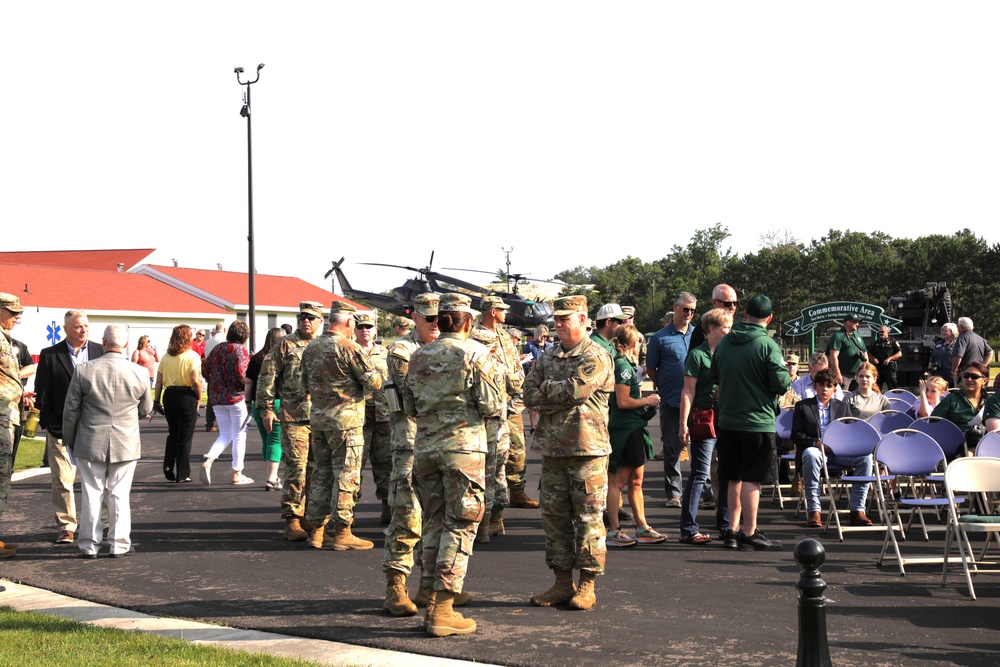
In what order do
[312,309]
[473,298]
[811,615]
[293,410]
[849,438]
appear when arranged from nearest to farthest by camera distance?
[811,615] < [293,410] < [849,438] < [312,309] < [473,298]

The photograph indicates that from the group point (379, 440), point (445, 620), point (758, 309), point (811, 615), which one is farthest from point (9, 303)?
point (811, 615)

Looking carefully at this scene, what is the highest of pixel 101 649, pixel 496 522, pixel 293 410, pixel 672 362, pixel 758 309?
pixel 758 309

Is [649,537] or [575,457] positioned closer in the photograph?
[575,457]

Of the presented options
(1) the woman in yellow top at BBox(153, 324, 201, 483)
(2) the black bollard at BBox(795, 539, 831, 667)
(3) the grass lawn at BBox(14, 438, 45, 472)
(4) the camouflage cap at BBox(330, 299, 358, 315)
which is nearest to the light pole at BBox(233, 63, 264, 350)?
(3) the grass lawn at BBox(14, 438, 45, 472)

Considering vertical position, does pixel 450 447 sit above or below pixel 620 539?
above

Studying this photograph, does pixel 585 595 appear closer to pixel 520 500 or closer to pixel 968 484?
pixel 968 484

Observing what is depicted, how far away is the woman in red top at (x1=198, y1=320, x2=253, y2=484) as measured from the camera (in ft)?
40.6

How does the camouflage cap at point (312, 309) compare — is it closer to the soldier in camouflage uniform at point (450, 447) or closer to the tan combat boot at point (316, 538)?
the tan combat boot at point (316, 538)

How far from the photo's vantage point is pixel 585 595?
642 centimetres

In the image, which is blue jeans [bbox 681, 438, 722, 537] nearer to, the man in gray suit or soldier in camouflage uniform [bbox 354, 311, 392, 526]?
soldier in camouflage uniform [bbox 354, 311, 392, 526]

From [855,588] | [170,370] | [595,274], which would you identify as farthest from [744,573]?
[595,274]

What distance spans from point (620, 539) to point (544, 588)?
153 cm

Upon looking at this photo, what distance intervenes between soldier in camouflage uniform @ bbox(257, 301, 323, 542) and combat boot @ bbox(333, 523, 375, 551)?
20.6 inches

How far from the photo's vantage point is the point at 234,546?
8781 mm
